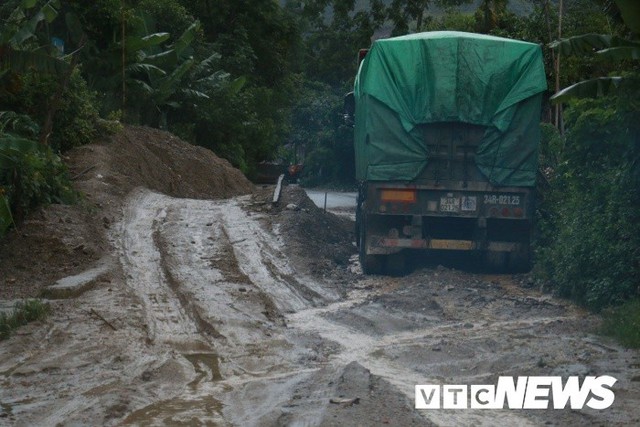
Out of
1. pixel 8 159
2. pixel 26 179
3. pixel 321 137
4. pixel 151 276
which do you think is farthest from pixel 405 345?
pixel 321 137

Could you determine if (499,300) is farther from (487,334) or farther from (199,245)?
(199,245)

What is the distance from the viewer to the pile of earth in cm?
1370

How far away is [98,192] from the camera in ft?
61.7

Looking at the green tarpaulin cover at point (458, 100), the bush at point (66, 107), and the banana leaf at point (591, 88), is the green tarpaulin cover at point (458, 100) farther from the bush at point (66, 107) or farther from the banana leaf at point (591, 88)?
the bush at point (66, 107)

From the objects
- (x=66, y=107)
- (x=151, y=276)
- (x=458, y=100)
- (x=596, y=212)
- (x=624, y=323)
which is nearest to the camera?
(x=624, y=323)

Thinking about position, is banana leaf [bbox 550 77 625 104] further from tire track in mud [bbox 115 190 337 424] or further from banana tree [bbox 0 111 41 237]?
banana tree [bbox 0 111 41 237]

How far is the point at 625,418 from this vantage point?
7.24 metres

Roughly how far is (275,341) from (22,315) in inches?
113

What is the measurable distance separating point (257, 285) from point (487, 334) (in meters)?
3.76

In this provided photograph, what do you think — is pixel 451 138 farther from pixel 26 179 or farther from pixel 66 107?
pixel 66 107

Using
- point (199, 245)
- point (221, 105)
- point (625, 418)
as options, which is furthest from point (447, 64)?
point (221, 105)

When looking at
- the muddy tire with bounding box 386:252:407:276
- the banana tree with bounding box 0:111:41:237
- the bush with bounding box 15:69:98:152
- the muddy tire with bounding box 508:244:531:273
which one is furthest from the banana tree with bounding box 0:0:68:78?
the muddy tire with bounding box 508:244:531:273

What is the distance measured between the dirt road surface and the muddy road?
3cm

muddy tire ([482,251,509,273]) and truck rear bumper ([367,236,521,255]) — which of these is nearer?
truck rear bumper ([367,236,521,255])
